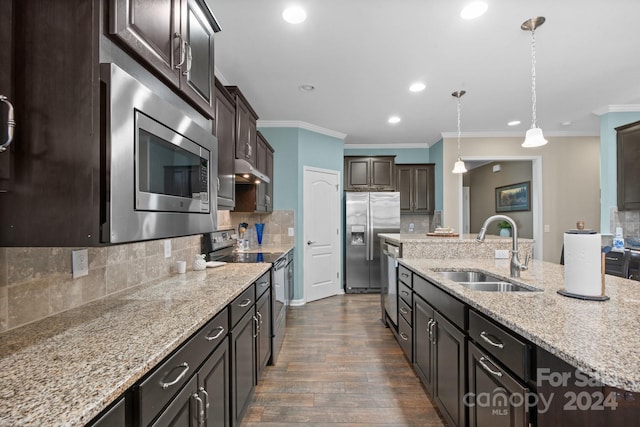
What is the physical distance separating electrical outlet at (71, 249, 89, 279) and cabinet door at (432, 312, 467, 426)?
5.80ft

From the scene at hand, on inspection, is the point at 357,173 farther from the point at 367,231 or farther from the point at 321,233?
the point at 321,233

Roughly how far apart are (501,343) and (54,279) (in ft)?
5.70

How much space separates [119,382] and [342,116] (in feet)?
13.0

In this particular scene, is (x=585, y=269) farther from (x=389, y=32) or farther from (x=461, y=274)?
(x=389, y=32)

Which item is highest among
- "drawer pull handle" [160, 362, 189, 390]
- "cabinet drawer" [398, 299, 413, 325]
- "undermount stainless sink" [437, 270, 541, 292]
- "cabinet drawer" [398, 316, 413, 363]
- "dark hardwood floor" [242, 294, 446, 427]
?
"undermount stainless sink" [437, 270, 541, 292]

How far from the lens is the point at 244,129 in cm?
278

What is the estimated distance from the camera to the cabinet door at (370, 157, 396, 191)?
535 centimetres

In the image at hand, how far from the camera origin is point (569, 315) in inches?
45.1

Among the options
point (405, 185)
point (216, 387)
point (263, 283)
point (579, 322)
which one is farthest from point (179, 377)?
point (405, 185)

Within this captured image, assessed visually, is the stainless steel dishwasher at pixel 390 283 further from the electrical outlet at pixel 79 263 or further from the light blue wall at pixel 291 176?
the electrical outlet at pixel 79 263

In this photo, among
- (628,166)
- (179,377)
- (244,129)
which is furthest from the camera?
(628,166)

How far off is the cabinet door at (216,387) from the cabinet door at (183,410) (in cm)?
6

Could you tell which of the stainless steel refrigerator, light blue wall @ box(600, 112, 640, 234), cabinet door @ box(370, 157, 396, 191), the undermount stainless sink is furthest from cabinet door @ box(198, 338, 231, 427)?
light blue wall @ box(600, 112, 640, 234)

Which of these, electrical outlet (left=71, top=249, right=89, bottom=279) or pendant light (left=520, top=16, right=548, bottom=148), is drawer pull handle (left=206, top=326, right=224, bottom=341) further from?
pendant light (left=520, top=16, right=548, bottom=148)
